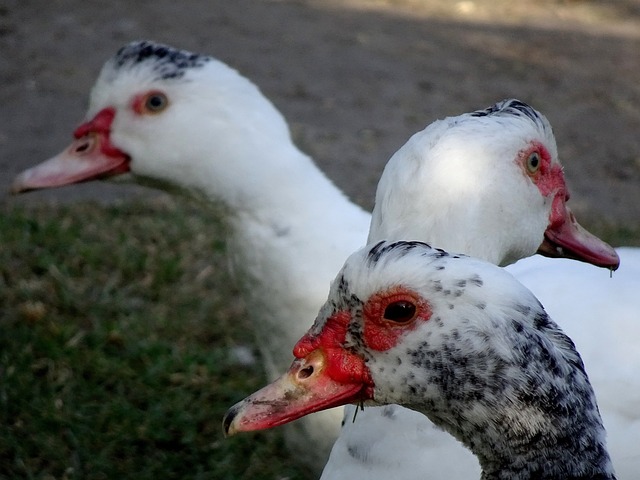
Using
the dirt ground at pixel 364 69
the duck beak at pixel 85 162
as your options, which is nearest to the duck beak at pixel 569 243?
the duck beak at pixel 85 162

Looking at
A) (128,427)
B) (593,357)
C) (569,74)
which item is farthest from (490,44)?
(593,357)

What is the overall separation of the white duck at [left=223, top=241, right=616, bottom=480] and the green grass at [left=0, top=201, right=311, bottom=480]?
1.72 metres

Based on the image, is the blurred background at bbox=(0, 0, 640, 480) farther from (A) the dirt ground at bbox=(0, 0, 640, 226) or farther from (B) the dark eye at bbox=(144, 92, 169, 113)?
(B) the dark eye at bbox=(144, 92, 169, 113)

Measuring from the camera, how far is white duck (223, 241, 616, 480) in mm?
1570

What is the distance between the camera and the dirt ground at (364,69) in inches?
228

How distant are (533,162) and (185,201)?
2831mm

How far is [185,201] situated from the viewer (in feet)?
16.5

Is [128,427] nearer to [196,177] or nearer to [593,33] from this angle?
[196,177]

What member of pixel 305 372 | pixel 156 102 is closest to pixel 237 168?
pixel 156 102

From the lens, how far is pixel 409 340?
1.69 m

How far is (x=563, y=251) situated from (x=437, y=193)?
1.41 feet

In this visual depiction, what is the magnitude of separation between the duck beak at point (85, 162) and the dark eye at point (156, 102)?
124mm

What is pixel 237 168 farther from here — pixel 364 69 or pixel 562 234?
pixel 364 69

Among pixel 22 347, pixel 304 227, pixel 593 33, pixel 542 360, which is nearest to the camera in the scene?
pixel 542 360
